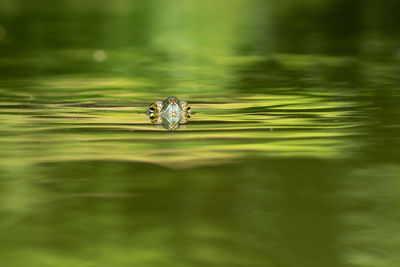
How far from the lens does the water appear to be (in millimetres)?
5934

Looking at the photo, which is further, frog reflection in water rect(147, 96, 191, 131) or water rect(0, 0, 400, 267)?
frog reflection in water rect(147, 96, 191, 131)

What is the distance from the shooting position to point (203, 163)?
828cm

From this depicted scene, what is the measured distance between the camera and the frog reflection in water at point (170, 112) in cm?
1070

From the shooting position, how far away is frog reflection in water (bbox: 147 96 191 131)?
1070 centimetres

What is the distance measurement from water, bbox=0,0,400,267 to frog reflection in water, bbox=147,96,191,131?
0.20 m

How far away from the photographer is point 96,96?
42.6 feet

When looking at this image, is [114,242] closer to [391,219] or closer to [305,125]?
[391,219]

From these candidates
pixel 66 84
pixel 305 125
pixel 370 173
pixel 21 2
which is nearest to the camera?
Answer: pixel 370 173

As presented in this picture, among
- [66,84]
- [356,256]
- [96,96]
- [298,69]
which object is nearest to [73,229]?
[356,256]

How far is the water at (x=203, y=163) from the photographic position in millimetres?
5934

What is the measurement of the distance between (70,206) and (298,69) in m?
10.6

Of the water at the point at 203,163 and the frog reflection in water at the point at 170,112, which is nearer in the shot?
the water at the point at 203,163

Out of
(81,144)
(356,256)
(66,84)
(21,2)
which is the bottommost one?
(356,256)

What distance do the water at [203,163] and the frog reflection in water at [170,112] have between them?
0.65ft
